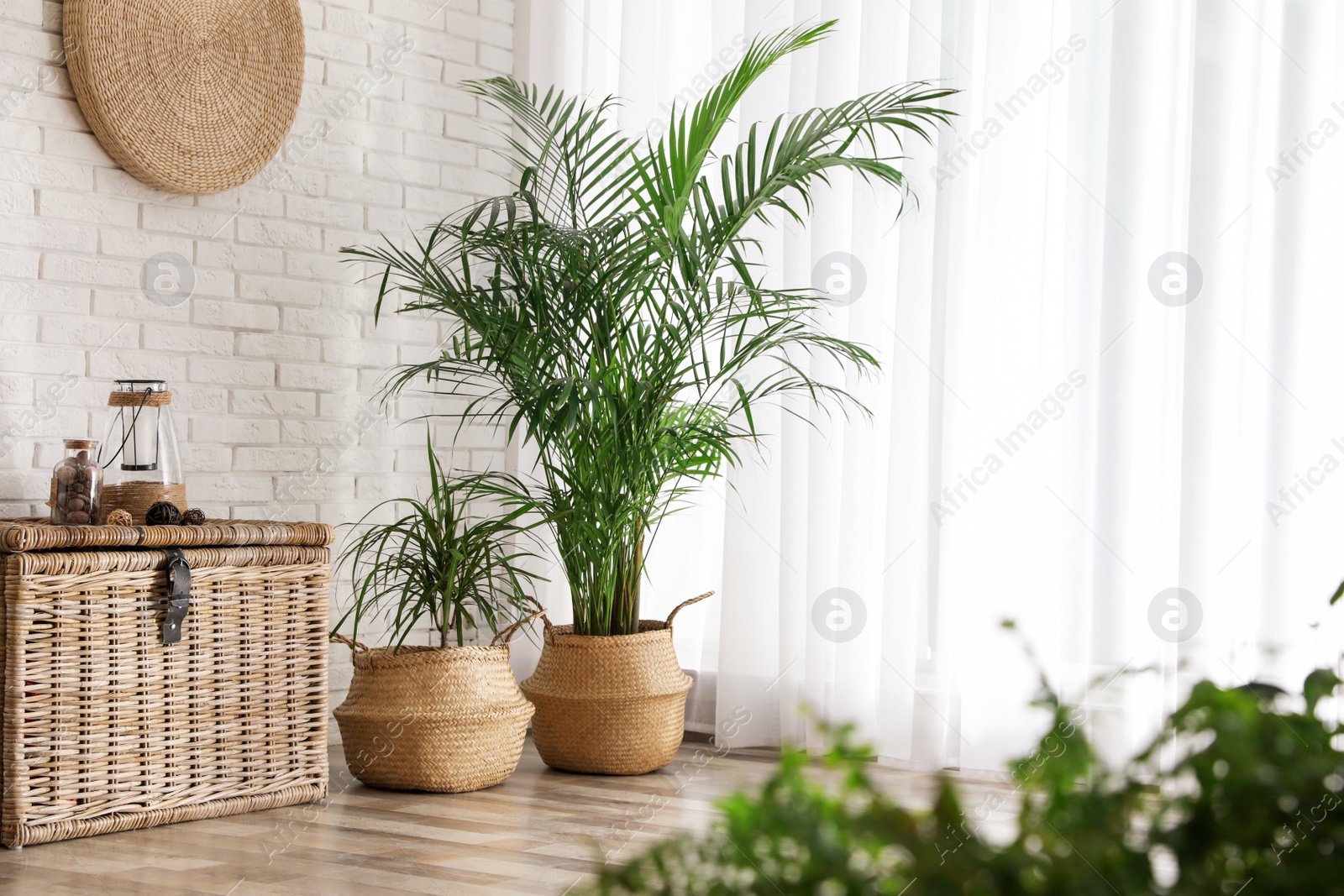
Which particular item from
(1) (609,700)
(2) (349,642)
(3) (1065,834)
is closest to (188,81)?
(2) (349,642)

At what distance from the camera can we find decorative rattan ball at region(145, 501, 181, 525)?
2.51 m

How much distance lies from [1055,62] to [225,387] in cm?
202

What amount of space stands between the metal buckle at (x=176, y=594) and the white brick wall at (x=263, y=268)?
0.54m

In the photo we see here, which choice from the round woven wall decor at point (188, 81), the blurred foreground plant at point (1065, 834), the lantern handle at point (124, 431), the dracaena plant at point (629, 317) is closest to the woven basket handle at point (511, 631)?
the dracaena plant at point (629, 317)

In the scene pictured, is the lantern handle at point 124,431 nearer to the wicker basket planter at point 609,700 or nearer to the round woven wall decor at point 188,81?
the round woven wall decor at point 188,81

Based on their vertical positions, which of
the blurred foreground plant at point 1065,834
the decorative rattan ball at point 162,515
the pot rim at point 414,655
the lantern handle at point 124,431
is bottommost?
the pot rim at point 414,655

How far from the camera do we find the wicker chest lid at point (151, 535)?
2.25 meters

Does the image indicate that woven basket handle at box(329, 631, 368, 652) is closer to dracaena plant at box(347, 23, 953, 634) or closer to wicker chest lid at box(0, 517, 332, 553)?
wicker chest lid at box(0, 517, 332, 553)

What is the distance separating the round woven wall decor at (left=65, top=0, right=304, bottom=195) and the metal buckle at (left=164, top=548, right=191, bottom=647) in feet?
3.18

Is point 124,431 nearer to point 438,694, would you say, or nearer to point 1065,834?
point 438,694

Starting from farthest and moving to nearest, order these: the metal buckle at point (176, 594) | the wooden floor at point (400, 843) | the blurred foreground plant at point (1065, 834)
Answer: the metal buckle at point (176, 594)
the wooden floor at point (400, 843)
the blurred foreground plant at point (1065, 834)

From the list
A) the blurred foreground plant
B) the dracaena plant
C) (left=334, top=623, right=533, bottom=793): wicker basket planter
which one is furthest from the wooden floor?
the blurred foreground plant

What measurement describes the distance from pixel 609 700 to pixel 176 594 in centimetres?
97

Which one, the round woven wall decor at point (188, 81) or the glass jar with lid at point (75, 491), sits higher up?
the round woven wall decor at point (188, 81)
